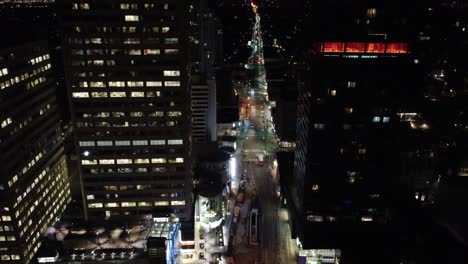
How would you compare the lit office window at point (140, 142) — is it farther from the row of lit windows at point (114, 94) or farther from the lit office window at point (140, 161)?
the row of lit windows at point (114, 94)

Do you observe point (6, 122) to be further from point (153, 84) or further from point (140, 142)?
point (153, 84)

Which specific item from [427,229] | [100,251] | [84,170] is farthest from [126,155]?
[427,229]

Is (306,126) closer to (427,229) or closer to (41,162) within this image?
(427,229)

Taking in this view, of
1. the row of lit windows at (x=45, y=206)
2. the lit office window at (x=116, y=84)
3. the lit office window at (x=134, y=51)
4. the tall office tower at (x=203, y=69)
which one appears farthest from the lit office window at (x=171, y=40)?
the tall office tower at (x=203, y=69)

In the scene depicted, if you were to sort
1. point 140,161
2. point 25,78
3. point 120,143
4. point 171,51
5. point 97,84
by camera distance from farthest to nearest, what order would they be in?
point 140,161
point 25,78
point 120,143
point 97,84
point 171,51

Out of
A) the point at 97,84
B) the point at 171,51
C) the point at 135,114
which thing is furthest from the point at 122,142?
the point at 171,51

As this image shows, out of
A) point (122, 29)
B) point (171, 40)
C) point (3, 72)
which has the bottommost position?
point (3, 72)
